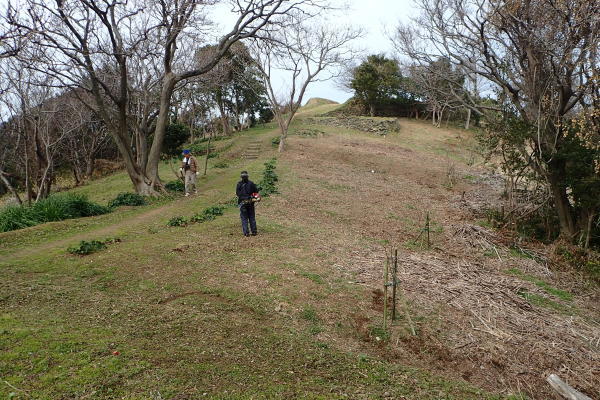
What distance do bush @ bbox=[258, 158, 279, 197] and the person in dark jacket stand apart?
4204 mm

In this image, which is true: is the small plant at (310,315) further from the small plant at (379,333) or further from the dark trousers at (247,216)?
the dark trousers at (247,216)

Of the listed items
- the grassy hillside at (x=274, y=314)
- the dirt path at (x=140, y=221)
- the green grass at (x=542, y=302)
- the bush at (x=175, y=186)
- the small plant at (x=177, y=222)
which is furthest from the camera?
the bush at (x=175, y=186)

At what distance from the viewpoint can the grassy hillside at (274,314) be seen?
13.9ft

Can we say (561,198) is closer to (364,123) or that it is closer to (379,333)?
(379,333)

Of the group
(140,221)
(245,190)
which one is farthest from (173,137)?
(245,190)

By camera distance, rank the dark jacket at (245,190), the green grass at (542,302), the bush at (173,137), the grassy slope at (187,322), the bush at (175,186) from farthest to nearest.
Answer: the bush at (173,137) < the bush at (175,186) < the dark jacket at (245,190) < the green grass at (542,302) < the grassy slope at (187,322)

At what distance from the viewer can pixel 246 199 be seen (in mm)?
9008

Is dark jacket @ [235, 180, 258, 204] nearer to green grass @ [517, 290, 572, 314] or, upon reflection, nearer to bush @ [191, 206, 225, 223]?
bush @ [191, 206, 225, 223]

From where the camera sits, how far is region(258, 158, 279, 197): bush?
13.9m

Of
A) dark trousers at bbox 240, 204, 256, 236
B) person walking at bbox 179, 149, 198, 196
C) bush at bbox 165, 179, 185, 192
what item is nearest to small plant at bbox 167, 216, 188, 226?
dark trousers at bbox 240, 204, 256, 236

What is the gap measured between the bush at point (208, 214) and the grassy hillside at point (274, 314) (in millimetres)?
264

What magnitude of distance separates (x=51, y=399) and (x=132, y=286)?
3027 millimetres

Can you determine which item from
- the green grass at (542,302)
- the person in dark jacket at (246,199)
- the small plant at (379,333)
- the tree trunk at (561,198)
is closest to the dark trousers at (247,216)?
the person in dark jacket at (246,199)

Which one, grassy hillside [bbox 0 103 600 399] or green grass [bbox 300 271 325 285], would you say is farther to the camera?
green grass [bbox 300 271 325 285]
